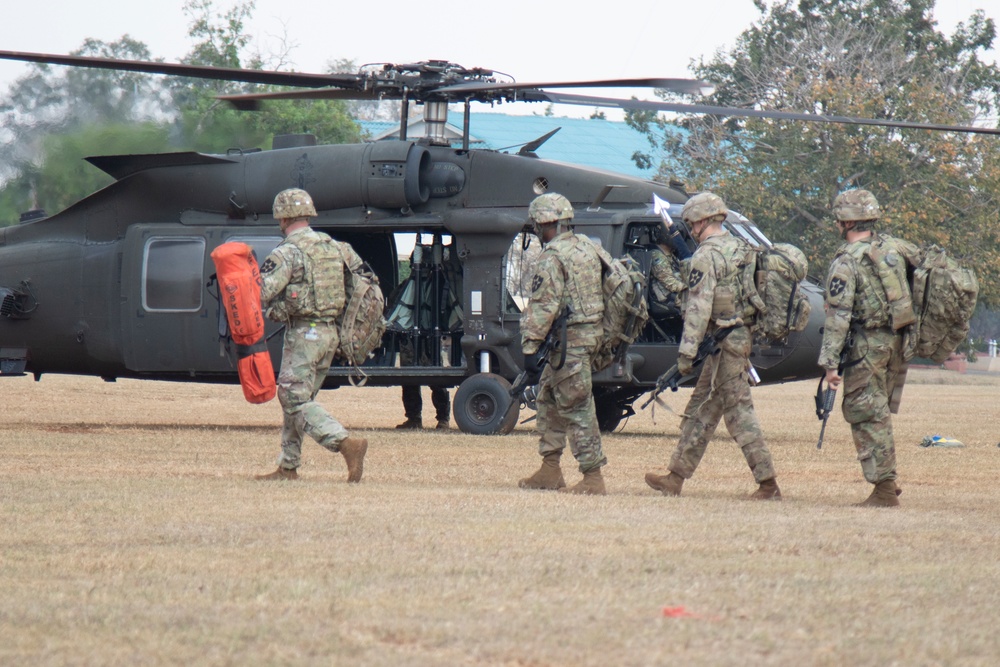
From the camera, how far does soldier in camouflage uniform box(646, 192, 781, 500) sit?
28.1ft

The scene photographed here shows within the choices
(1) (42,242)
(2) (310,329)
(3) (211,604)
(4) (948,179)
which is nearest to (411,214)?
(1) (42,242)

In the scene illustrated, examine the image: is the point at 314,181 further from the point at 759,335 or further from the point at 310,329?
the point at 759,335

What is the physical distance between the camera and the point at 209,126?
18359 millimetres

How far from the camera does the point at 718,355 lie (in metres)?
8.65

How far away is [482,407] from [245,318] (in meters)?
4.70

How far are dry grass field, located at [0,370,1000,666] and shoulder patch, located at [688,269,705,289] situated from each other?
130 cm

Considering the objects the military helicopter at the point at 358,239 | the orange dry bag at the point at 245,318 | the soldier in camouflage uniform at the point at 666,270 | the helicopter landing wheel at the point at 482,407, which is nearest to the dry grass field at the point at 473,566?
the orange dry bag at the point at 245,318

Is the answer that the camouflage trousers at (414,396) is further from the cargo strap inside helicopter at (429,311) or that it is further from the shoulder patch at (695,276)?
the shoulder patch at (695,276)

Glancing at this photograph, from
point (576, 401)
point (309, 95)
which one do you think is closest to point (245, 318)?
point (576, 401)

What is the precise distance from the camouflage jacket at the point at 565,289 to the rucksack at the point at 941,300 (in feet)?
6.35

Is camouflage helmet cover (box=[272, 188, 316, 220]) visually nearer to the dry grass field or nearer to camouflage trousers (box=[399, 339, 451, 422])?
the dry grass field

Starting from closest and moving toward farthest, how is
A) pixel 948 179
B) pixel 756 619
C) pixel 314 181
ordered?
pixel 756 619 → pixel 314 181 → pixel 948 179

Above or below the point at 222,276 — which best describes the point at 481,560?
below

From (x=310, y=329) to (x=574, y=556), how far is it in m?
3.50
